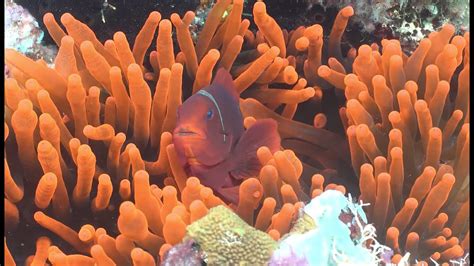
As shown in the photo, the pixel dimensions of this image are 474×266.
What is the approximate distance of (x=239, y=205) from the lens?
1397 millimetres

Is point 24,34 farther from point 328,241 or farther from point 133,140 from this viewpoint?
point 328,241

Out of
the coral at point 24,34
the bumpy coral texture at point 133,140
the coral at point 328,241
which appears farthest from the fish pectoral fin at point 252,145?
the coral at point 24,34

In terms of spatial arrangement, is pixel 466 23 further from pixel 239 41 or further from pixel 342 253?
pixel 342 253

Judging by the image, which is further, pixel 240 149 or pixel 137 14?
pixel 137 14

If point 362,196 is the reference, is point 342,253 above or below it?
below

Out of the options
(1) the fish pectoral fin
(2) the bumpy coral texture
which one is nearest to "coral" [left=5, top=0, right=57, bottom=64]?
(2) the bumpy coral texture

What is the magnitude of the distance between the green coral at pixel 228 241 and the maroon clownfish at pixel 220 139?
1.42ft

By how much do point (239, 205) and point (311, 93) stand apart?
0.54m

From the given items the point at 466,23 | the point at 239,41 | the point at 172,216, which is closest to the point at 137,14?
the point at 239,41

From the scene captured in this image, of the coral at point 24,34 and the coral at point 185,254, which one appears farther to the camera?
the coral at point 24,34

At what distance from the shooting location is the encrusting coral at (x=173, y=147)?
135cm

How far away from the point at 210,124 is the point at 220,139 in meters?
0.06

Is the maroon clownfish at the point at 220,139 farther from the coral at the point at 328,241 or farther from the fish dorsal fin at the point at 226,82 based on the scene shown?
the coral at the point at 328,241

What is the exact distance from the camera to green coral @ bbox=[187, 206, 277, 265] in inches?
41.6
